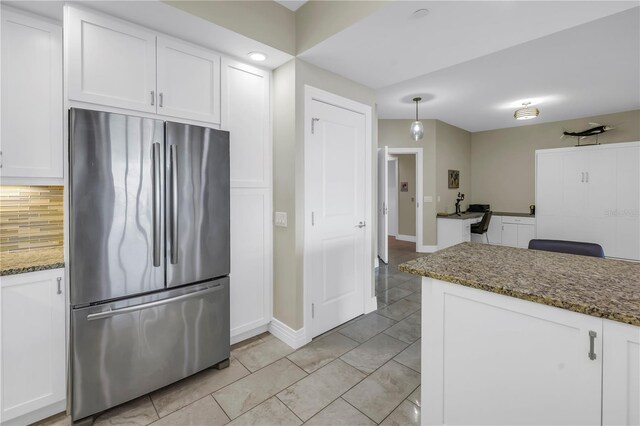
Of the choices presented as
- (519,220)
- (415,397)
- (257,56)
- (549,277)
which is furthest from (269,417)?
(519,220)

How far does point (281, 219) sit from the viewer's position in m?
2.50

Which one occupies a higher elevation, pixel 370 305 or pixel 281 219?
pixel 281 219

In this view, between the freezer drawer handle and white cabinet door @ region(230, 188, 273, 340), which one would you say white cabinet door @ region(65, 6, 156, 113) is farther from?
the freezer drawer handle

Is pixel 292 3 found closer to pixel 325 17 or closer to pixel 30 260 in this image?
Result: pixel 325 17

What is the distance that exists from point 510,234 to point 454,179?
159 cm

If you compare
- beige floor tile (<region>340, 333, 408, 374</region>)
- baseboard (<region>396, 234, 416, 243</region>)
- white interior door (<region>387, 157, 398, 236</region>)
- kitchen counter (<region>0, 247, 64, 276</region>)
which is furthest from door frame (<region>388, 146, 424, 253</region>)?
kitchen counter (<region>0, 247, 64, 276</region>)

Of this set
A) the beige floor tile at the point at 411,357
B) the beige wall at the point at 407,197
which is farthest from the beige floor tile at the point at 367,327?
the beige wall at the point at 407,197

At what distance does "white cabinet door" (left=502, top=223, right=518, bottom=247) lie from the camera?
5.83 m

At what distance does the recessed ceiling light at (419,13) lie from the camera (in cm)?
177

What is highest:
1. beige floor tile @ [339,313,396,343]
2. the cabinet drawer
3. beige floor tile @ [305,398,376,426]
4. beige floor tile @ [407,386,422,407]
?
the cabinet drawer

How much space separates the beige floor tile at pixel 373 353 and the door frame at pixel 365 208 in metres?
0.44

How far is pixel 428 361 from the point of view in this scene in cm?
145

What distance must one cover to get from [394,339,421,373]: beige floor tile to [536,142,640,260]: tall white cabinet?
385 cm

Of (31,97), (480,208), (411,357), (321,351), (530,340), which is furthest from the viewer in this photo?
(480,208)
